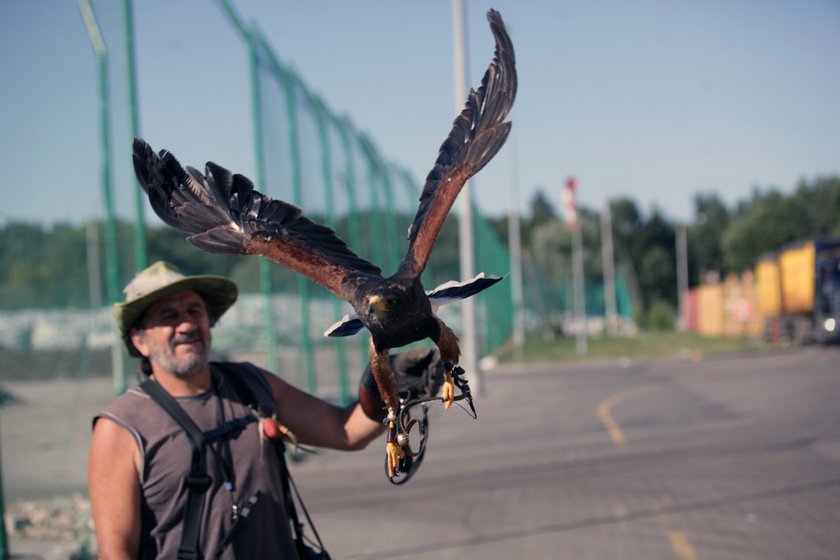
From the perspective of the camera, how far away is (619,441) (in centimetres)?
1173

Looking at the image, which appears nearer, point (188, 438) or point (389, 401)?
point (389, 401)

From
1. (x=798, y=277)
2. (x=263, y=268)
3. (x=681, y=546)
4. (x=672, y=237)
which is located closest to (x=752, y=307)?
(x=798, y=277)

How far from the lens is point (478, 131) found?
10.5ft

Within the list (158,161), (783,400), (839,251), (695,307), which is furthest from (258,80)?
(695,307)

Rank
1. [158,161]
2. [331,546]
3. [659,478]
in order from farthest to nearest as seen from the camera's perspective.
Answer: [659,478] < [331,546] < [158,161]

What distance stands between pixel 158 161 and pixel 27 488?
5031 millimetres

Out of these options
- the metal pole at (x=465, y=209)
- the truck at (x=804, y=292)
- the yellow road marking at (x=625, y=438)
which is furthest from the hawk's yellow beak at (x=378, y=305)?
the truck at (x=804, y=292)

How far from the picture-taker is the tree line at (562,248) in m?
7.50

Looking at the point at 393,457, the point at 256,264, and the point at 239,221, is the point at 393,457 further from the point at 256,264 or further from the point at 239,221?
the point at 256,264

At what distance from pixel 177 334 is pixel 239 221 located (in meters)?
0.71

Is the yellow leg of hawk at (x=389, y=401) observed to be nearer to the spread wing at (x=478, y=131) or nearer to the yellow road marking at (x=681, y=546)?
the spread wing at (x=478, y=131)

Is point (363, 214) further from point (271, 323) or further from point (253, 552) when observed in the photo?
point (253, 552)

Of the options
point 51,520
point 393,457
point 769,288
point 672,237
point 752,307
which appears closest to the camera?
point 393,457

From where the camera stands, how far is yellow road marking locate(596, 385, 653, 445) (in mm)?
12197
